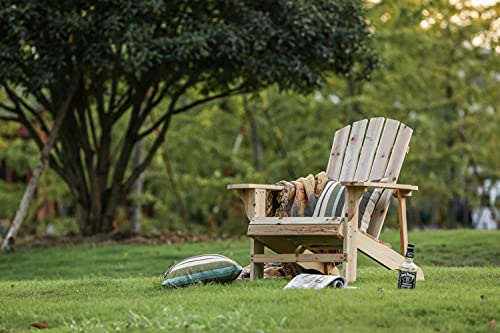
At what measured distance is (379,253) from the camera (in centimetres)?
614

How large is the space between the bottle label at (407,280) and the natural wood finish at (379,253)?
619mm

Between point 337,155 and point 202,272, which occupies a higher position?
point 337,155

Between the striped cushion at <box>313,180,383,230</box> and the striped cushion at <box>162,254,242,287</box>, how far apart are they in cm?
90

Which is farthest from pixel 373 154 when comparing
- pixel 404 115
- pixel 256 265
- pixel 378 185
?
pixel 404 115

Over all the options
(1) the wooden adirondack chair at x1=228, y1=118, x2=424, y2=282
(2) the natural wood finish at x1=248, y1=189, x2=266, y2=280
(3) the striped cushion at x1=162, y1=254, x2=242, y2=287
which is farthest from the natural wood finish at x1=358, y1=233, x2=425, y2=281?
(3) the striped cushion at x1=162, y1=254, x2=242, y2=287

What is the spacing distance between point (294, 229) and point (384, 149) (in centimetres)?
126

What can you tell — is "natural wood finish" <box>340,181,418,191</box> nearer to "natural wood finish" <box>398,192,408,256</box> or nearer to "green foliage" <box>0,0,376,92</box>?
"natural wood finish" <box>398,192,408,256</box>

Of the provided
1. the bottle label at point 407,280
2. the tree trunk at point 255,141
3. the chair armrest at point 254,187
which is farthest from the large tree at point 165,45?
the tree trunk at point 255,141

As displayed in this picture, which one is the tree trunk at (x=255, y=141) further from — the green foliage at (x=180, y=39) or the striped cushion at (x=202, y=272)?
the striped cushion at (x=202, y=272)

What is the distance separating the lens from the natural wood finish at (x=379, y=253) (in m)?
6.03

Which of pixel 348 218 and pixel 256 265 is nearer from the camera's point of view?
pixel 348 218

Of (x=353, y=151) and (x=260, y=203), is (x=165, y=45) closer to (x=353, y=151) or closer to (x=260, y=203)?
(x=353, y=151)

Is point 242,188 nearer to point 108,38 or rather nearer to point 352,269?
point 352,269

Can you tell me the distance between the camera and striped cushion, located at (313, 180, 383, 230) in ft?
20.9
